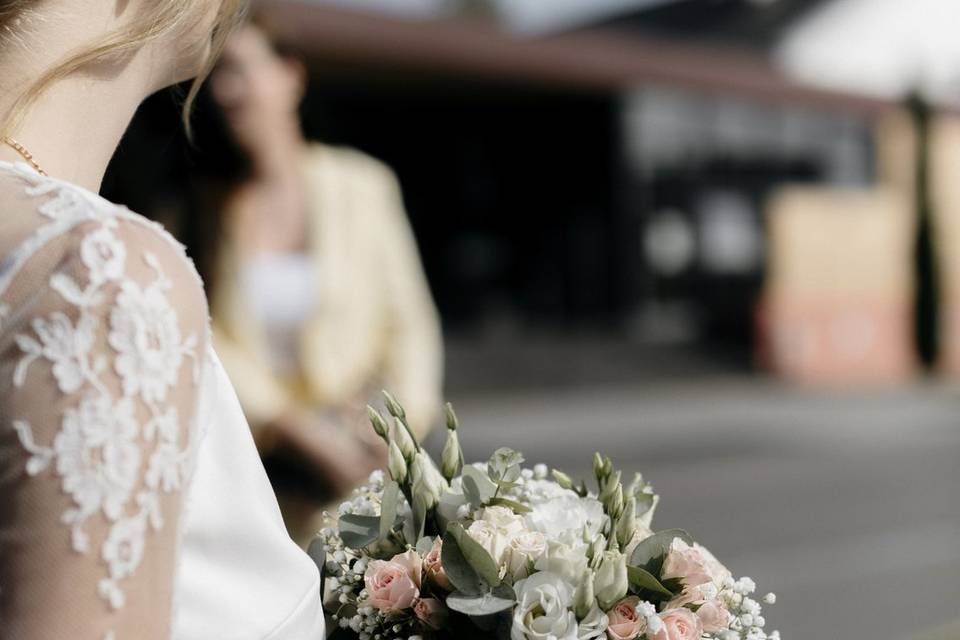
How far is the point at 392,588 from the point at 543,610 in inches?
6.8

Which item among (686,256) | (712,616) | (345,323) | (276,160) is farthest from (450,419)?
(686,256)

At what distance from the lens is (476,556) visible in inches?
52.6

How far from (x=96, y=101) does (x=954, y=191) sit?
2384 cm

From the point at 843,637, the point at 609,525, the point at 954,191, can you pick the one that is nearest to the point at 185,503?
the point at 609,525

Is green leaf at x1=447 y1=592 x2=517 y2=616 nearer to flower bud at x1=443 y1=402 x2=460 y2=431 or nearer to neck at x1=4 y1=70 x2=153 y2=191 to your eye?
flower bud at x1=443 y1=402 x2=460 y2=431

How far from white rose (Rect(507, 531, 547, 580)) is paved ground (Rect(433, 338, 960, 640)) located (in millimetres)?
1950

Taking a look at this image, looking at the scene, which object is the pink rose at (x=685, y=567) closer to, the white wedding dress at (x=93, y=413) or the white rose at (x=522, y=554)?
the white rose at (x=522, y=554)

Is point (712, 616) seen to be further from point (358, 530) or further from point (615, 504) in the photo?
point (358, 530)

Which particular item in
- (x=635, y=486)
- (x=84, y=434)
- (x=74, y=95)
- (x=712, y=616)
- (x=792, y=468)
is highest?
(x=74, y=95)

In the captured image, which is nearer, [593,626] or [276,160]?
[593,626]

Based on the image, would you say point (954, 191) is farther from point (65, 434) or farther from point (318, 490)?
point (65, 434)

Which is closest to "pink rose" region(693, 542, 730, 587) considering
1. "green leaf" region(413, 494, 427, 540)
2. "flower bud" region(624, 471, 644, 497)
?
"flower bud" region(624, 471, 644, 497)

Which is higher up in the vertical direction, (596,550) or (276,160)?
(276,160)

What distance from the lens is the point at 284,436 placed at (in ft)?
9.42
